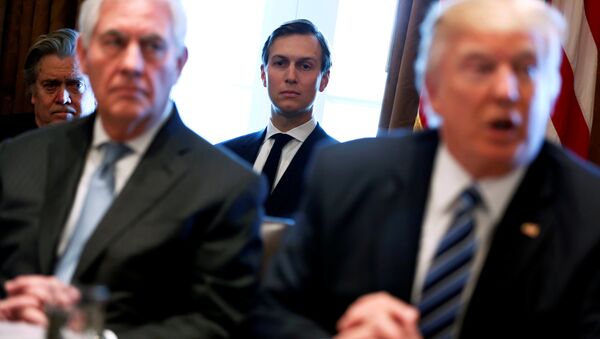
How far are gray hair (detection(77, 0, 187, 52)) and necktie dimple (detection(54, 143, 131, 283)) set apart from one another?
0.35 meters

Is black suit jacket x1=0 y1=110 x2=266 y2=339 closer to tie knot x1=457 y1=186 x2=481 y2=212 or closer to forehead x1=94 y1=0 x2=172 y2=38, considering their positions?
forehead x1=94 y1=0 x2=172 y2=38

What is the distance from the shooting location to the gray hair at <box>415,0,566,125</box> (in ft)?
5.65

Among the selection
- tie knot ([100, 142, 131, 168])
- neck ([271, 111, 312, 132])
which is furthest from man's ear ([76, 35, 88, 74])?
neck ([271, 111, 312, 132])

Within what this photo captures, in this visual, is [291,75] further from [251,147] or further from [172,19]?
[172,19]

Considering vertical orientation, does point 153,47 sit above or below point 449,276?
above

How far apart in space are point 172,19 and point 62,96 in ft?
5.73

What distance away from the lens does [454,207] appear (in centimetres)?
179

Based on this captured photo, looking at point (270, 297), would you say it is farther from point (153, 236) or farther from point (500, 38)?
point (500, 38)

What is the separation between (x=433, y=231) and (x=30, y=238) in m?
0.99

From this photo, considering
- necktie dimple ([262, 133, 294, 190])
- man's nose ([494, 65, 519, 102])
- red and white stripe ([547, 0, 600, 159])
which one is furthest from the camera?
necktie dimple ([262, 133, 294, 190])

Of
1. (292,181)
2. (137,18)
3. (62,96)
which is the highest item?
(137,18)

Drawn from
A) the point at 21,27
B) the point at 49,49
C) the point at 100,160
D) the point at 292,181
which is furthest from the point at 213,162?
the point at 21,27

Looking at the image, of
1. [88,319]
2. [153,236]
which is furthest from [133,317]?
[88,319]

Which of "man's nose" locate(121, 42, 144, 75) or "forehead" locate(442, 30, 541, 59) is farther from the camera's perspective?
"man's nose" locate(121, 42, 144, 75)
